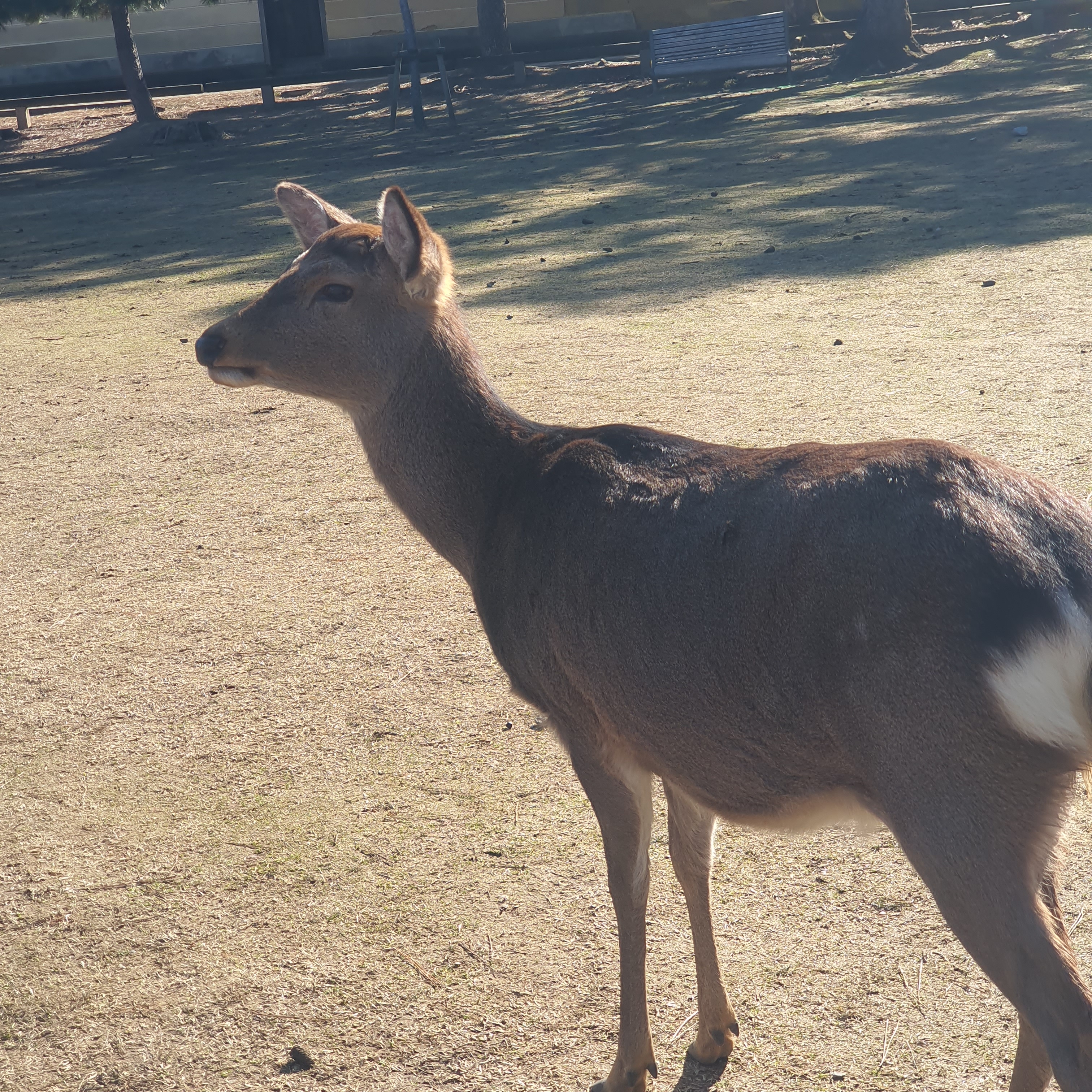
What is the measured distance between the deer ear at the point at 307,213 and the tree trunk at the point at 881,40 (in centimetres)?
1873

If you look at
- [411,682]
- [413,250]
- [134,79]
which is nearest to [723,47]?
[134,79]

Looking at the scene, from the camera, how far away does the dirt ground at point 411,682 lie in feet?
9.44

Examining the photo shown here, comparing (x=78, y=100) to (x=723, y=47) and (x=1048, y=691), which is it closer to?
(x=723, y=47)

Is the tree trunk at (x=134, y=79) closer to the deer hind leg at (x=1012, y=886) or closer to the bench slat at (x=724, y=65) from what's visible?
the bench slat at (x=724, y=65)

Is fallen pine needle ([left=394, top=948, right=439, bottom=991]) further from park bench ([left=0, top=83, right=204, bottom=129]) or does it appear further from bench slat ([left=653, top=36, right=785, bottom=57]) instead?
park bench ([left=0, top=83, right=204, bottom=129])

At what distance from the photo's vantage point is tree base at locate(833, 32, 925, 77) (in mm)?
20156

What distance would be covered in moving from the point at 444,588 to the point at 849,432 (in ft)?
7.57

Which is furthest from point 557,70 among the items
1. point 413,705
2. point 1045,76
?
point 413,705

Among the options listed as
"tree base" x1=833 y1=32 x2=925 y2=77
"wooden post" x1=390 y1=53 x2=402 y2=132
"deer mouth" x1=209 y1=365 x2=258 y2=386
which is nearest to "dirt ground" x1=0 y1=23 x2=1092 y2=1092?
"deer mouth" x1=209 y1=365 x2=258 y2=386

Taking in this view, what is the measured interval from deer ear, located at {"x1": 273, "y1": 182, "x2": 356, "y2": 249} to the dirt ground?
1.59m

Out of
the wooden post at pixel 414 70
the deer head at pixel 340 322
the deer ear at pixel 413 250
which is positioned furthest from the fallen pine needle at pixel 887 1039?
the wooden post at pixel 414 70

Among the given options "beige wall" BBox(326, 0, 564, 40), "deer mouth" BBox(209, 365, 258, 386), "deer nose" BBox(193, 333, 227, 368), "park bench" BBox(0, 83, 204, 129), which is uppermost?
"beige wall" BBox(326, 0, 564, 40)

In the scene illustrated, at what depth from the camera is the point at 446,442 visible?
11.0 feet

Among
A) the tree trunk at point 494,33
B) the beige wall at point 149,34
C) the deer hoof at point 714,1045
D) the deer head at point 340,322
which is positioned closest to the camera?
the deer hoof at point 714,1045
